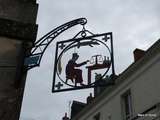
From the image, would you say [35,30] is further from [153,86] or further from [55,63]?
[153,86]

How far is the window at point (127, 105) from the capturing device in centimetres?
1639

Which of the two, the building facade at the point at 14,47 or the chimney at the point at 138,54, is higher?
the chimney at the point at 138,54

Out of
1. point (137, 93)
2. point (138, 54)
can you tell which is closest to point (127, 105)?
point (137, 93)

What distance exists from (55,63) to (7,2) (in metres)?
1.39

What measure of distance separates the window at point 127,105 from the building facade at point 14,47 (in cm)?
1163

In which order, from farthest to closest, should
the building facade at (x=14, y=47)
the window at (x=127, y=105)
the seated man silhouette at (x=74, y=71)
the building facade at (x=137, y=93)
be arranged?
A: the window at (x=127, y=105) < the building facade at (x=137, y=93) < the seated man silhouette at (x=74, y=71) < the building facade at (x=14, y=47)

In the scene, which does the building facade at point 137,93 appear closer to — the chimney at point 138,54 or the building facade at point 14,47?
the chimney at point 138,54

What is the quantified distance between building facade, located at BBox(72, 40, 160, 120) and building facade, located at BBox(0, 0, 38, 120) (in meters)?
9.77

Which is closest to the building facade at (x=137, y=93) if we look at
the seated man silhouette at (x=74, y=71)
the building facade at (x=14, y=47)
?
the seated man silhouette at (x=74, y=71)

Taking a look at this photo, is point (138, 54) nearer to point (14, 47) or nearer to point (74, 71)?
point (74, 71)

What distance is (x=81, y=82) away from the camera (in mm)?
4953

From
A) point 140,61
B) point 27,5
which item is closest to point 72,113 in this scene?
point 140,61

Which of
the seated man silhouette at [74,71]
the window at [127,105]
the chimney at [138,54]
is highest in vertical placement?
the chimney at [138,54]

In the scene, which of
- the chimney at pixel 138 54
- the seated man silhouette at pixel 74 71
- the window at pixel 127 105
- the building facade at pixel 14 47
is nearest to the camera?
the building facade at pixel 14 47
